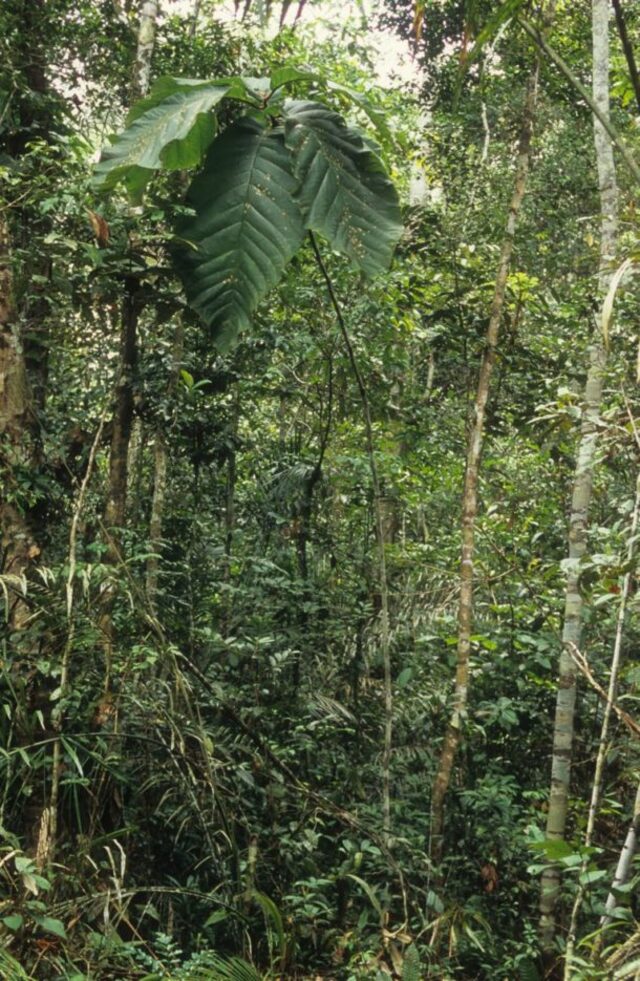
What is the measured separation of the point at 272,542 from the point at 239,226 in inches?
203

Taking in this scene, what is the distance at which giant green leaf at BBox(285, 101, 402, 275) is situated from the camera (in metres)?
1.18

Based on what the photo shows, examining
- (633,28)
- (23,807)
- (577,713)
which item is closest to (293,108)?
(23,807)

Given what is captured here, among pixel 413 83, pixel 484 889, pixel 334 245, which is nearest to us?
pixel 334 245

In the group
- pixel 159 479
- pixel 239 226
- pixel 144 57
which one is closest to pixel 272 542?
pixel 159 479

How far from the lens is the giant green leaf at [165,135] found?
1.12 m

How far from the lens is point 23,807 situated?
3129mm

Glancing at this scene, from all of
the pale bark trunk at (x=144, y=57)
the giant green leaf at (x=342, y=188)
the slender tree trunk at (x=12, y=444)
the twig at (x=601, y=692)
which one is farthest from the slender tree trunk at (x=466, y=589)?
the giant green leaf at (x=342, y=188)

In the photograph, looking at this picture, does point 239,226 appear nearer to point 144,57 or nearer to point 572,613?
point 572,613

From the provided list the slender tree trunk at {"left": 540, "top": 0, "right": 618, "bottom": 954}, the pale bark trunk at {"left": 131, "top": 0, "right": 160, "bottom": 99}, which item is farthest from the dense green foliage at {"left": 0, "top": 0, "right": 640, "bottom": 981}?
the pale bark trunk at {"left": 131, "top": 0, "right": 160, "bottom": 99}

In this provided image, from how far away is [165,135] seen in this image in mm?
1118

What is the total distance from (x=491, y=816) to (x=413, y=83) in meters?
9.60

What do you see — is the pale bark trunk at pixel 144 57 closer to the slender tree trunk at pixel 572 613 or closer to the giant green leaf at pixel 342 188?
the slender tree trunk at pixel 572 613

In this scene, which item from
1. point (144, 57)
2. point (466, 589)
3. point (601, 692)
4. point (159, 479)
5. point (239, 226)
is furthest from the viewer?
point (159, 479)

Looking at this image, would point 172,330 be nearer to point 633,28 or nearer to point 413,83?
point 633,28
